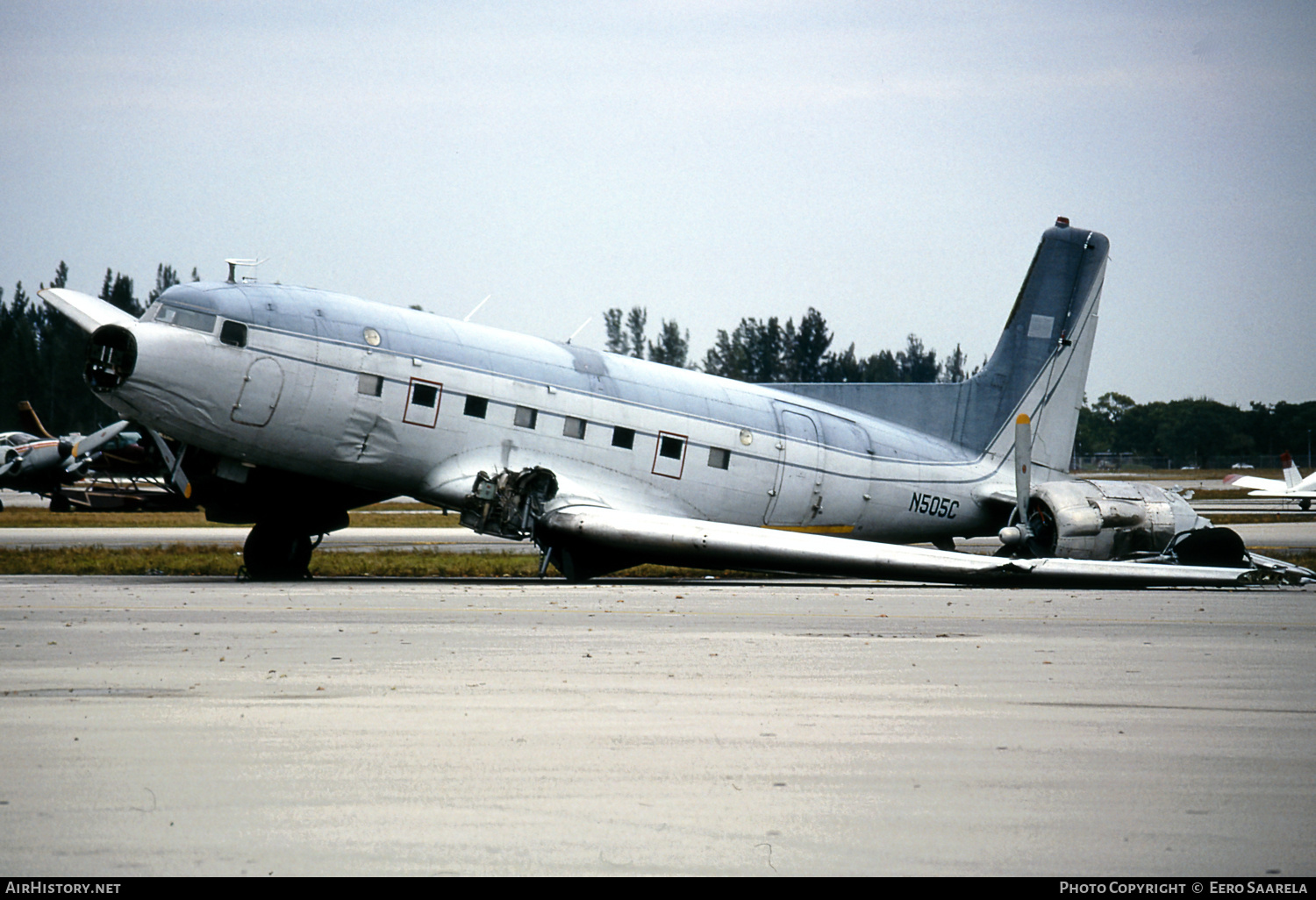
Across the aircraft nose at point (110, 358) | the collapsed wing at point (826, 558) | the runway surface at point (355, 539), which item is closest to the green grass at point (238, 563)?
the runway surface at point (355, 539)

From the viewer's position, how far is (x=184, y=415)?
1862cm

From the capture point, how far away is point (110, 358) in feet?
60.2

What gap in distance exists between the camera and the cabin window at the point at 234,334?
1891 centimetres

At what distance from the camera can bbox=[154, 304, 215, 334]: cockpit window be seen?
18781mm

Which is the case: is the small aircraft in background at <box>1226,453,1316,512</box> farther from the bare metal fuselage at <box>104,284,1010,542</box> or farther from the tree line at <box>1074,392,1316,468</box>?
the tree line at <box>1074,392,1316,468</box>

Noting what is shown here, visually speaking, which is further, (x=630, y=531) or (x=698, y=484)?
(x=698, y=484)

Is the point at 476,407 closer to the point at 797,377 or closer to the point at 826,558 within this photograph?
the point at 826,558

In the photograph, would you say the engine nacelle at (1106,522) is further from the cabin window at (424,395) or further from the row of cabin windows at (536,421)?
the cabin window at (424,395)

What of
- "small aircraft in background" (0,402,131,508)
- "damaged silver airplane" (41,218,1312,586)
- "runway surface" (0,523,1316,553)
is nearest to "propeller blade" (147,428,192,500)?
"damaged silver airplane" (41,218,1312,586)

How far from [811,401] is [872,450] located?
1549 mm

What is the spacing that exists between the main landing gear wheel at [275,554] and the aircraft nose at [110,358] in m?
3.35

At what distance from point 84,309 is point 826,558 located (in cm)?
1246
